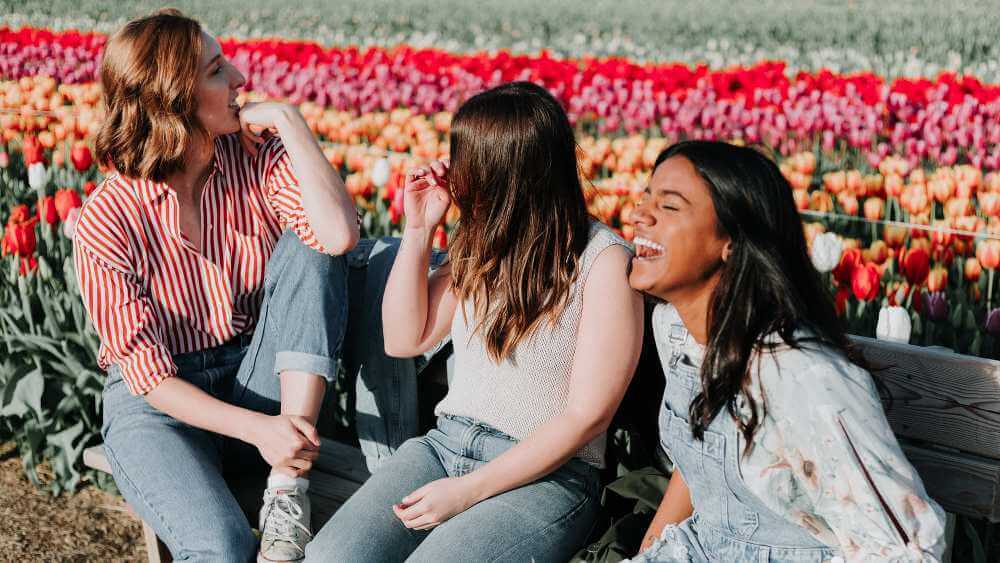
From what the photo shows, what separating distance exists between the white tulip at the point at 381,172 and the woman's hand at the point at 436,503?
2.12 m

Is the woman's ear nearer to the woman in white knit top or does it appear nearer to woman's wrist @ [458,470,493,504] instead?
the woman in white knit top

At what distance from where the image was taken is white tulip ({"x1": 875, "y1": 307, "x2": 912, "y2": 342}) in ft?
7.54

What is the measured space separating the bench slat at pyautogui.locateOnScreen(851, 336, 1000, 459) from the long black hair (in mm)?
360

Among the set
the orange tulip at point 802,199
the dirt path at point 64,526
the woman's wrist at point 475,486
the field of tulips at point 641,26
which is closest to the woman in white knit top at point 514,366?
the woman's wrist at point 475,486

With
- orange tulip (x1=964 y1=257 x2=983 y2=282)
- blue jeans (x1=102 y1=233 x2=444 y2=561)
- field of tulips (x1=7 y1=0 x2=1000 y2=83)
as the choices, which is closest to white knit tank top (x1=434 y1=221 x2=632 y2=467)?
blue jeans (x1=102 y1=233 x2=444 y2=561)

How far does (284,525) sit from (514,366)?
592 millimetres

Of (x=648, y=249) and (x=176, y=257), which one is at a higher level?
(x=648, y=249)

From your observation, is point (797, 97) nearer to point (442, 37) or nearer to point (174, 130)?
point (174, 130)

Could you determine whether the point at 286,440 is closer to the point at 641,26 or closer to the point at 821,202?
the point at 821,202

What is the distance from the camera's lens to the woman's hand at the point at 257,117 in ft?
8.64

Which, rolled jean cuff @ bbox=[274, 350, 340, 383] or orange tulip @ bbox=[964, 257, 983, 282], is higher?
rolled jean cuff @ bbox=[274, 350, 340, 383]

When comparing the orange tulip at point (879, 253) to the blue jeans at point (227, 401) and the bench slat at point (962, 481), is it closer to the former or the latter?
the bench slat at point (962, 481)

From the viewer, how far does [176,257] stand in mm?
2605

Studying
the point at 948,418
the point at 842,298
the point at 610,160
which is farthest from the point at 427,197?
the point at 610,160
